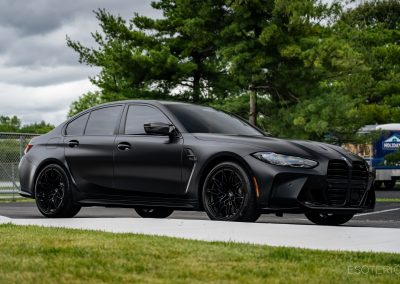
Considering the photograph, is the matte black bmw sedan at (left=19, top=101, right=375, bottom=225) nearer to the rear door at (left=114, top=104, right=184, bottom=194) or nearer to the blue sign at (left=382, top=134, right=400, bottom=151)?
the rear door at (left=114, top=104, right=184, bottom=194)

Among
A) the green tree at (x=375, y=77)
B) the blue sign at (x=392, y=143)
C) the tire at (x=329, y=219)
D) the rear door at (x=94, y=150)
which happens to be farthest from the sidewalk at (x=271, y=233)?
the blue sign at (x=392, y=143)

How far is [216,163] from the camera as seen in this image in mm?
9555

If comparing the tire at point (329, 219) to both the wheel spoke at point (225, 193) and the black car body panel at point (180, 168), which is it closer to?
the black car body panel at point (180, 168)

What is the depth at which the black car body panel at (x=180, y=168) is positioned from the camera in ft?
29.8

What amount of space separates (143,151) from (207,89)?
23176 millimetres

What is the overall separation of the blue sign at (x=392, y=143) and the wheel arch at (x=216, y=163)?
25.4 m

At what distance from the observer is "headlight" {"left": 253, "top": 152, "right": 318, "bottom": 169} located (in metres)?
9.09

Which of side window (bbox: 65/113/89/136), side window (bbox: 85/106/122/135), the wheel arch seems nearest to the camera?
the wheel arch

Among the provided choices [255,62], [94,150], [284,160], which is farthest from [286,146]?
[255,62]

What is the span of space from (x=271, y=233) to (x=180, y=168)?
203cm

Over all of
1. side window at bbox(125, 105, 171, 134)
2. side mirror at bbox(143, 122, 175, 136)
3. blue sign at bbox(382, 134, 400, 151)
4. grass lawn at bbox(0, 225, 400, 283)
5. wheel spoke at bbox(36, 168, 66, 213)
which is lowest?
grass lawn at bbox(0, 225, 400, 283)

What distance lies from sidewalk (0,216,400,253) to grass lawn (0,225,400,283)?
56 centimetres

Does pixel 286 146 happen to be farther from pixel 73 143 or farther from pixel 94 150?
pixel 73 143

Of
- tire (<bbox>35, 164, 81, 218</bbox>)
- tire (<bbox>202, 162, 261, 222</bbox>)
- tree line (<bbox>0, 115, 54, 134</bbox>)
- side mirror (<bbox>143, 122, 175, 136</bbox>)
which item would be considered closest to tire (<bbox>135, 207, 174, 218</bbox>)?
tire (<bbox>35, 164, 81, 218</bbox>)
